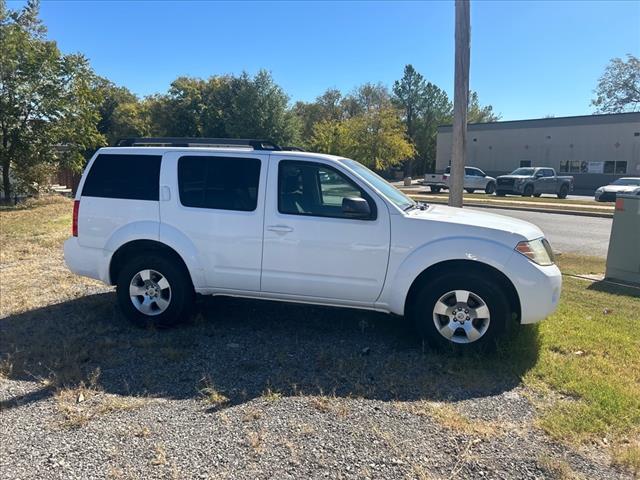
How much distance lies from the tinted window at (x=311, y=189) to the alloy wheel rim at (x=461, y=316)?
4.20 ft

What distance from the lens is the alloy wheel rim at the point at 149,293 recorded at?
16.4ft

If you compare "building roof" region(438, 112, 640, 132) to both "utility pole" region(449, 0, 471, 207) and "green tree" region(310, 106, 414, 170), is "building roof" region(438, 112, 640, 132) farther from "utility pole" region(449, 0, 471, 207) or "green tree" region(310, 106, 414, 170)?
"utility pole" region(449, 0, 471, 207)

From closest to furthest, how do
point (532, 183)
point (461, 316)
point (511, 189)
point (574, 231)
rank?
point (461, 316) < point (574, 231) < point (532, 183) < point (511, 189)

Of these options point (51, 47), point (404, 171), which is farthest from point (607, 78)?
point (51, 47)

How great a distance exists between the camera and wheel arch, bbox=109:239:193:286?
16.4 ft

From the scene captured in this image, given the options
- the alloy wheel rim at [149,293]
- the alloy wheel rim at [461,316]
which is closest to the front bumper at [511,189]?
the alloy wheel rim at [461,316]

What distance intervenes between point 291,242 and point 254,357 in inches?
43.4

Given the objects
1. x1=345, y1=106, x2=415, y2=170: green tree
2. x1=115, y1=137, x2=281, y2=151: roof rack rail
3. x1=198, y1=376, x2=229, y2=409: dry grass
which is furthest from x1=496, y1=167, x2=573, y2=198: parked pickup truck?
x1=198, y1=376, x2=229, y2=409: dry grass

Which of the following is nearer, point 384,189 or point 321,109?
point 384,189

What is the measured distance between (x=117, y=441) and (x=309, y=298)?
2.12 meters

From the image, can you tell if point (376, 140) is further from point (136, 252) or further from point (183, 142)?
point (136, 252)

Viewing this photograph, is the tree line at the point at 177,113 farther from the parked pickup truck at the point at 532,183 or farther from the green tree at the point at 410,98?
the parked pickup truck at the point at 532,183

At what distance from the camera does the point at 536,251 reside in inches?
172

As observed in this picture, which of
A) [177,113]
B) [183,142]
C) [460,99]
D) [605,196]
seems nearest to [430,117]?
[177,113]
